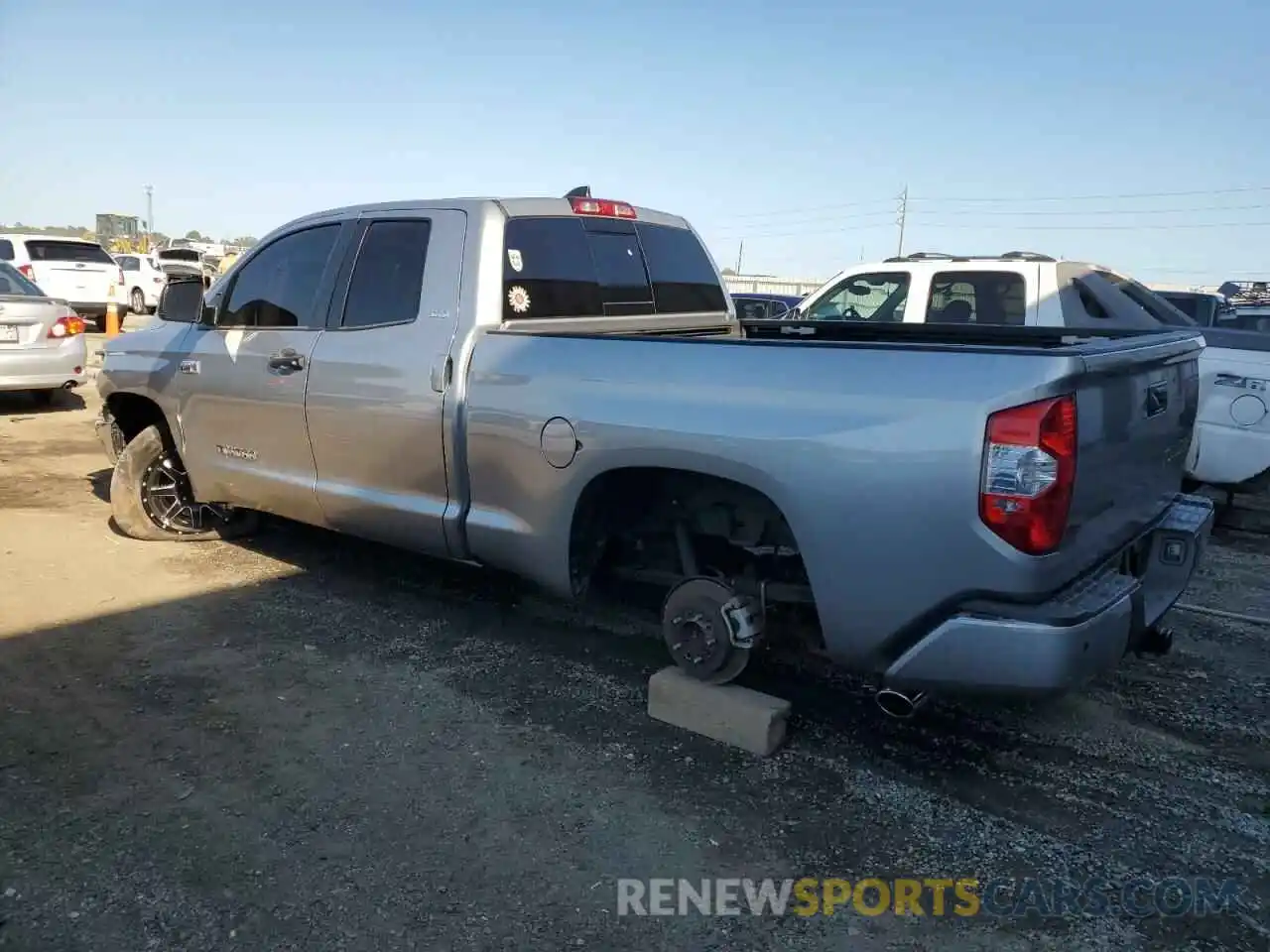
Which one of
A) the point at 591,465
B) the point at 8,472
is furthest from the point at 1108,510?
the point at 8,472

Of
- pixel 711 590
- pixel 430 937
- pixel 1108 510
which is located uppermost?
A: pixel 1108 510

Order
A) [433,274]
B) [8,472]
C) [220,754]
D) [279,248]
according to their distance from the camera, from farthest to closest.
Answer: [8,472] → [279,248] → [433,274] → [220,754]

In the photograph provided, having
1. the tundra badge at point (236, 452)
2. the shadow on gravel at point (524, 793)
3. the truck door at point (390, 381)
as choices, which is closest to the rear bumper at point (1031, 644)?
the shadow on gravel at point (524, 793)

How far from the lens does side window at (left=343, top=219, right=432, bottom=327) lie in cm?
427

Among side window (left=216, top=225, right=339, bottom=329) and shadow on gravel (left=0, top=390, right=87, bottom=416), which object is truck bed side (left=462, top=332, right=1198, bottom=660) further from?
shadow on gravel (left=0, top=390, right=87, bottom=416)

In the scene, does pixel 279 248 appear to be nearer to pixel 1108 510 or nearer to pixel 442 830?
pixel 442 830

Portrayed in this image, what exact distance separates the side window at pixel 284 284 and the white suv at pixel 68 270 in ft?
49.5

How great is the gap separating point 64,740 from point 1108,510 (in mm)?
3641

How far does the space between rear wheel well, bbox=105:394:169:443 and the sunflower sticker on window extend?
2865mm

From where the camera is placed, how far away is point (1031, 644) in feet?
8.73

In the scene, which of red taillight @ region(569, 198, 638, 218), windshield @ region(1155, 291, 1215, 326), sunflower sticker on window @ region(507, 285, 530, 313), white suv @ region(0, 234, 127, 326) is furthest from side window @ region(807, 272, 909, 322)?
white suv @ region(0, 234, 127, 326)

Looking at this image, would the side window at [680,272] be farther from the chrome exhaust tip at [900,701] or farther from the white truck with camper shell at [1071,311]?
the chrome exhaust tip at [900,701]

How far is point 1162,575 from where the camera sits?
3.60 m

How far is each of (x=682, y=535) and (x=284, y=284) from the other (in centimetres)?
269
